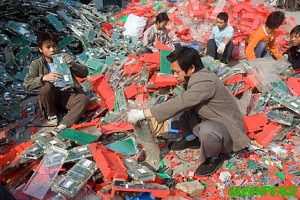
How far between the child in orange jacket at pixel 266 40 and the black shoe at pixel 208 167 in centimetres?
270

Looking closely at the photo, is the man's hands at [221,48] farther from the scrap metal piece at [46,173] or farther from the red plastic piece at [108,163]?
the scrap metal piece at [46,173]

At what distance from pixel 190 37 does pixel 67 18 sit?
3.09m

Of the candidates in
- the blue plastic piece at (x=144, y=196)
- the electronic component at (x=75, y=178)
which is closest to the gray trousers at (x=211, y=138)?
the blue plastic piece at (x=144, y=196)

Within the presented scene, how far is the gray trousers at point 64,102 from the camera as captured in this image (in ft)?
13.5

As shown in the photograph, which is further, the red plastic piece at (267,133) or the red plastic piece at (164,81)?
the red plastic piece at (164,81)

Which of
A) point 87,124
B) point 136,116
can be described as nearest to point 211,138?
point 136,116

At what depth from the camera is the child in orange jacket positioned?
5.33 metres

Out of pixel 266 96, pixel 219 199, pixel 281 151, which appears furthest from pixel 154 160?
pixel 266 96

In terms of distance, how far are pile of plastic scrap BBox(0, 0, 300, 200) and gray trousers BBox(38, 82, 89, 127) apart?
0.19 meters

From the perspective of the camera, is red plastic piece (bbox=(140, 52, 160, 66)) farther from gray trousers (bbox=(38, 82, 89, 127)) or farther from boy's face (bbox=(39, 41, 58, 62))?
boy's face (bbox=(39, 41, 58, 62))

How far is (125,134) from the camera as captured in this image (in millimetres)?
4055

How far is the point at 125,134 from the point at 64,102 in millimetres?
1069

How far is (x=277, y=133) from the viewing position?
4.01 m

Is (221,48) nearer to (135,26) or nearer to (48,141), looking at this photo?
(135,26)
